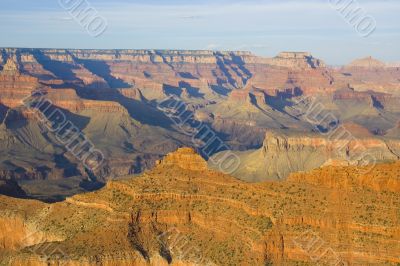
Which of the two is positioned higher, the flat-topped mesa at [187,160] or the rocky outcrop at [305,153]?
the rocky outcrop at [305,153]

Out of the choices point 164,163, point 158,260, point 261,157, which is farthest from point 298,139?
point 158,260

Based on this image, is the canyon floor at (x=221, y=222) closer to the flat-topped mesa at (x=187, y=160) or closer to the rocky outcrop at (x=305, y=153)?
the flat-topped mesa at (x=187, y=160)

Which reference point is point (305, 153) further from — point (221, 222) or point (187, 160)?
point (221, 222)

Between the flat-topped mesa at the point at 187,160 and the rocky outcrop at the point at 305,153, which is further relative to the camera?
the rocky outcrop at the point at 305,153

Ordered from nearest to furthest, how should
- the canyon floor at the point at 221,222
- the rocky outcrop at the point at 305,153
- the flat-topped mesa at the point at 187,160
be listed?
the canyon floor at the point at 221,222 < the flat-topped mesa at the point at 187,160 < the rocky outcrop at the point at 305,153

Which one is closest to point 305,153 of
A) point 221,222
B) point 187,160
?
point 187,160

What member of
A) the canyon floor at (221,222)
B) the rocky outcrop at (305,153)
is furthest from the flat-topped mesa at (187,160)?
the rocky outcrop at (305,153)

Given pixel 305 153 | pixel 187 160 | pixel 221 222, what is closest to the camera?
pixel 221 222

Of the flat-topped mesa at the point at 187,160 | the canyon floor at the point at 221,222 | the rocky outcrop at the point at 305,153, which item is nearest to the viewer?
the canyon floor at the point at 221,222

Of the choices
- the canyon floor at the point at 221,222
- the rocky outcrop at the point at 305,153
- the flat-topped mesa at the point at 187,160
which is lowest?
the canyon floor at the point at 221,222
